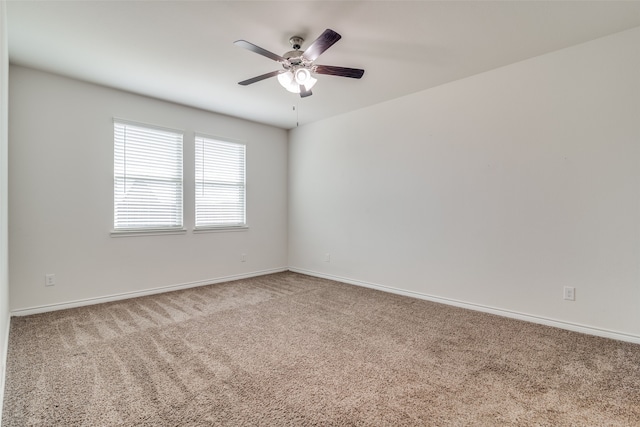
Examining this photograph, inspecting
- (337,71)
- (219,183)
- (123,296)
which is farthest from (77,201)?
(337,71)

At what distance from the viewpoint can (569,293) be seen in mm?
2797

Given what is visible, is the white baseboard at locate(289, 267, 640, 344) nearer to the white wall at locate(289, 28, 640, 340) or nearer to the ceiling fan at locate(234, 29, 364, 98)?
the white wall at locate(289, 28, 640, 340)

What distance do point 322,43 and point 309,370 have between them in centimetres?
224

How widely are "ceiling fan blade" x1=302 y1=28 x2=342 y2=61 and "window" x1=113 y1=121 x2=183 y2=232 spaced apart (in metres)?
2.67

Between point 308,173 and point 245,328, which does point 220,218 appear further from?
point 245,328

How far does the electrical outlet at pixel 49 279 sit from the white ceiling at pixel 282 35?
7.07 ft

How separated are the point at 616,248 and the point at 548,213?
1.79 ft

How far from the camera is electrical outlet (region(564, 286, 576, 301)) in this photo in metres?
2.78

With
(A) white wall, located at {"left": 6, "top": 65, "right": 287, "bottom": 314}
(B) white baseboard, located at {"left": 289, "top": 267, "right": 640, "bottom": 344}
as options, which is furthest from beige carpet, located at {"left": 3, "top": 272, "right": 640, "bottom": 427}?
(A) white wall, located at {"left": 6, "top": 65, "right": 287, "bottom": 314}

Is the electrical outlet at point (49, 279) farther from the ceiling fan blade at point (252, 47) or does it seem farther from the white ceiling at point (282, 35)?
the ceiling fan blade at point (252, 47)

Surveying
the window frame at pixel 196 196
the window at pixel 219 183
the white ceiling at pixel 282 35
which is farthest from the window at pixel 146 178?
the white ceiling at pixel 282 35

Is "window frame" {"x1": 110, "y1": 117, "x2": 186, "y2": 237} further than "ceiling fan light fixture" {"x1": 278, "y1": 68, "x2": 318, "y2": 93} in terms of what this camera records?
Yes

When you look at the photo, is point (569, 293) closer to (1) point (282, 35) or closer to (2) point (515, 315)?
(2) point (515, 315)

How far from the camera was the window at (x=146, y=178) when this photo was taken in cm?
372
